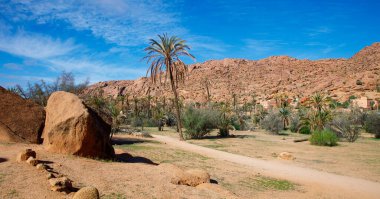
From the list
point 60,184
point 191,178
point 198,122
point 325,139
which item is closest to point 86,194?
point 60,184

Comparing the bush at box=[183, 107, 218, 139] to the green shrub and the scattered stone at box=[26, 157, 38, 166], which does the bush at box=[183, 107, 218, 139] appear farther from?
the scattered stone at box=[26, 157, 38, 166]

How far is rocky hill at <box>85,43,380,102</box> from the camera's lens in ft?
294

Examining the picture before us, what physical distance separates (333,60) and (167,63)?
339 feet

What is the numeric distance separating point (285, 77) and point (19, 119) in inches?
4327

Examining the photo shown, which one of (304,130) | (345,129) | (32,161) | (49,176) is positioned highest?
(345,129)

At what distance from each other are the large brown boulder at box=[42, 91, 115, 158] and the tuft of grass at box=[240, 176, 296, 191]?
5074 mm

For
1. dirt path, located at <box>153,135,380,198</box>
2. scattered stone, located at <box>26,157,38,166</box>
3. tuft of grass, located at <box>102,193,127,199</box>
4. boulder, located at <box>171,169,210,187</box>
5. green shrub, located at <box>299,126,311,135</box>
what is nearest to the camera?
tuft of grass, located at <box>102,193,127,199</box>

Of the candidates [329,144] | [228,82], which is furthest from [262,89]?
[329,144]

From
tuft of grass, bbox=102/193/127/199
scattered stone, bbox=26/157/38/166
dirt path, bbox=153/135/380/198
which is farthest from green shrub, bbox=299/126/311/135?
scattered stone, bbox=26/157/38/166

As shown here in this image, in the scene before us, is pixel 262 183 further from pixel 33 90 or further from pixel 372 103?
pixel 372 103

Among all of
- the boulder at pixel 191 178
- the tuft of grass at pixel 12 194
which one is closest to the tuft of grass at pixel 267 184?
the boulder at pixel 191 178

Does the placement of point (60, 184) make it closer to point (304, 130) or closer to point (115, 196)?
point (115, 196)

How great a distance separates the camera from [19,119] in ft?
44.8

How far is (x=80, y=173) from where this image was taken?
8289 millimetres
